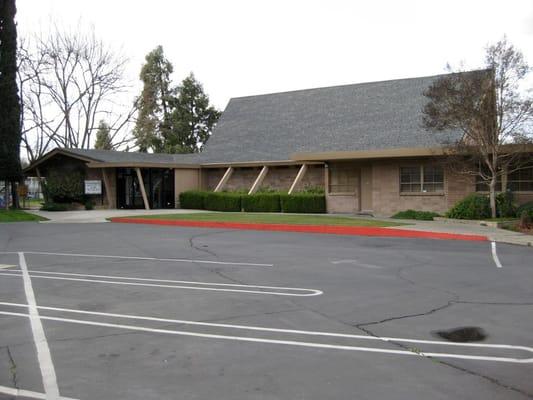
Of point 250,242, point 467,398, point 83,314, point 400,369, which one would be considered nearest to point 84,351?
point 83,314

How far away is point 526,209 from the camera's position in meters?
21.1

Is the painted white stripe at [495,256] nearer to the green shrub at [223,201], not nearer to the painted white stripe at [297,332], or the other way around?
the painted white stripe at [297,332]

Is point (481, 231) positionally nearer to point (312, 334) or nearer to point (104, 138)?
point (312, 334)

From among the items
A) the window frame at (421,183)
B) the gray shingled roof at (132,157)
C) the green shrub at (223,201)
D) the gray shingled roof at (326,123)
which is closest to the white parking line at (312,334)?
the window frame at (421,183)

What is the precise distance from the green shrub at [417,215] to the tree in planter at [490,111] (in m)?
2.76

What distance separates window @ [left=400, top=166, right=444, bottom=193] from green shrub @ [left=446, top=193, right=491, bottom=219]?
211cm

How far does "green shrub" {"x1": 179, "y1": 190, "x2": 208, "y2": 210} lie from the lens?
109ft

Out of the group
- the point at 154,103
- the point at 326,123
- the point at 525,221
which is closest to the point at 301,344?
the point at 525,221

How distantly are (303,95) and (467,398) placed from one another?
3457cm

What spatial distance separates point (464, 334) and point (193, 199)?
28191mm

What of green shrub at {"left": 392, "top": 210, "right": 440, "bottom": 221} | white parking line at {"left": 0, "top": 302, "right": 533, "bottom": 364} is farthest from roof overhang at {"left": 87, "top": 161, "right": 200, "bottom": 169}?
white parking line at {"left": 0, "top": 302, "right": 533, "bottom": 364}

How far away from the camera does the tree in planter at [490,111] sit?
826 inches

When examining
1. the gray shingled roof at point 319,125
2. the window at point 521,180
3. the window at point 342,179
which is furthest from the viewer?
the gray shingled roof at point 319,125

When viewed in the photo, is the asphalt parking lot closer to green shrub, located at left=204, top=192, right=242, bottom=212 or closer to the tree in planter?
the tree in planter
